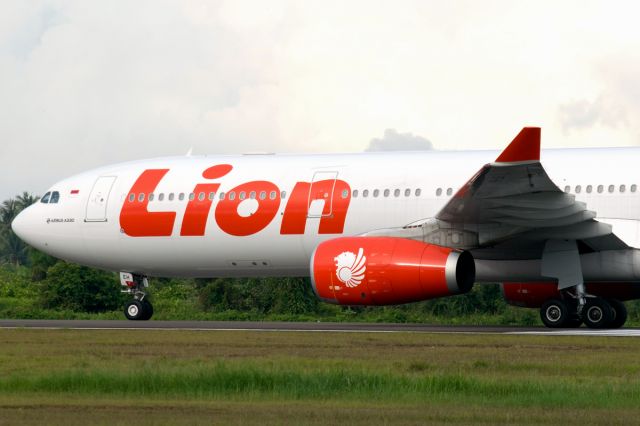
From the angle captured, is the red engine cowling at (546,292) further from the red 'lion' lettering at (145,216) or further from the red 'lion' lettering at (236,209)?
the red 'lion' lettering at (145,216)

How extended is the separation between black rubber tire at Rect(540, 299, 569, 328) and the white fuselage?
5.75 feet

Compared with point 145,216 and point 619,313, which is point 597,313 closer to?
point 619,313

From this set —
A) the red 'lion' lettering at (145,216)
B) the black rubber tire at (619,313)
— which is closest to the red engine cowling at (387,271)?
the black rubber tire at (619,313)

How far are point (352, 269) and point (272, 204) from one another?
13.6 feet

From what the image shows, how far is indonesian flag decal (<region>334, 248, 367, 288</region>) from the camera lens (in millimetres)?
21203

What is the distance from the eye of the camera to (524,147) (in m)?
19.4

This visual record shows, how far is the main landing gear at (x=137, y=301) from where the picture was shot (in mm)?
26547

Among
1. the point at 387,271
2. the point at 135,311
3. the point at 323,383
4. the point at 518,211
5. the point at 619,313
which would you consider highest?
the point at 518,211

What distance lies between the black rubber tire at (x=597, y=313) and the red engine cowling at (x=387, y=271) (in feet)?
8.28

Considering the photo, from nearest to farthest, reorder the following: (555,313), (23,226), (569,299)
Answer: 1. (555,313)
2. (569,299)
3. (23,226)

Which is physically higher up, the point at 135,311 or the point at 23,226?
the point at 23,226

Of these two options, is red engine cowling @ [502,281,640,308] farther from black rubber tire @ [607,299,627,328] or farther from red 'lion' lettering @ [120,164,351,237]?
red 'lion' lettering @ [120,164,351,237]

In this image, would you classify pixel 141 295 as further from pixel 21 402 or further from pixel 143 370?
pixel 21 402

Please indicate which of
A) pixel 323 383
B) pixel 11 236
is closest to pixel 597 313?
pixel 323 383
